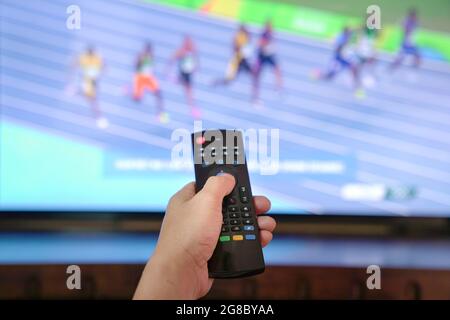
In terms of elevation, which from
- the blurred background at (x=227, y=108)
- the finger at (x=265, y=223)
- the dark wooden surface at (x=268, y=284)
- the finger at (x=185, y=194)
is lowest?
the dark wooden surface at (x=268, y=284)

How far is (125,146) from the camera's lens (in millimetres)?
1144

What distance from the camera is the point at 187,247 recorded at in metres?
0.65

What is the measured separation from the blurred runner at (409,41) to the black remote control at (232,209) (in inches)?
24.2

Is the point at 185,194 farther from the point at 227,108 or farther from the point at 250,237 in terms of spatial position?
the point at 227,108

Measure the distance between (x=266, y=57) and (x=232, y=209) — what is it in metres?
0.57

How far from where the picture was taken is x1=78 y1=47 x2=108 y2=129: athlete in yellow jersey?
45.7 inches

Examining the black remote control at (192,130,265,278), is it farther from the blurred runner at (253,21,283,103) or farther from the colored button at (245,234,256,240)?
the blurred runner at (253,21,283,103)

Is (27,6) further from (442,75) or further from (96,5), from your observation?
(442,75)

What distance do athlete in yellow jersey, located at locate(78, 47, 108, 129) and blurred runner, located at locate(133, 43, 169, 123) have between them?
10 cm

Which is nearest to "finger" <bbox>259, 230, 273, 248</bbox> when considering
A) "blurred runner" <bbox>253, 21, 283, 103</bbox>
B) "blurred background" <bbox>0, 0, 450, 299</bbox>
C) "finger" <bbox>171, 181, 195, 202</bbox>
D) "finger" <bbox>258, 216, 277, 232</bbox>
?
"finger" <bbox>258, 216, 277, 232</bbox>

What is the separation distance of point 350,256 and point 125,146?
0.60 meters

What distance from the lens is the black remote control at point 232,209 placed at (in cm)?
68

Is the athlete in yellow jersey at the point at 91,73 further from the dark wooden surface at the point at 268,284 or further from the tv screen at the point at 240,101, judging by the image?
the dark wooden surface at the point at 268,284

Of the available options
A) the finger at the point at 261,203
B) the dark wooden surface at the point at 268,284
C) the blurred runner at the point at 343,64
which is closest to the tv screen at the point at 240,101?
the blurred runner at the point at 343,64
